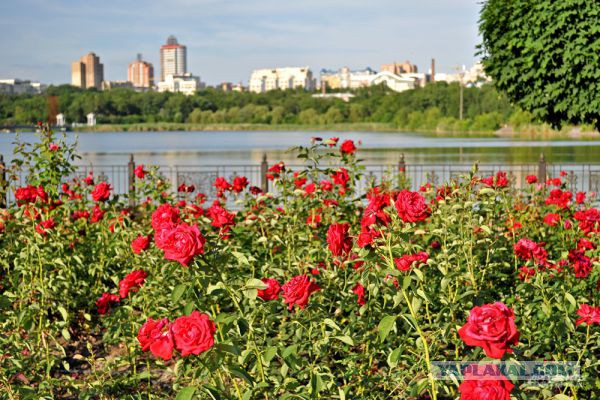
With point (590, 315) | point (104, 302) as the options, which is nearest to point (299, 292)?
point (590, 315)

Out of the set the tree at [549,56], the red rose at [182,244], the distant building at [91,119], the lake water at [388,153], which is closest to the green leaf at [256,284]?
the red rose at [182,244]

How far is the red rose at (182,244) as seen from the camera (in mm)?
2422

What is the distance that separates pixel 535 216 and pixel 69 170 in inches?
174

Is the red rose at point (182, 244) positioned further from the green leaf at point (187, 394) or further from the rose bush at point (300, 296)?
the green leaf at point (187, 394)

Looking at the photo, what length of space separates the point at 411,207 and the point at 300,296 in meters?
0.57

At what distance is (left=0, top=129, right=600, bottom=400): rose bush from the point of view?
261 cm

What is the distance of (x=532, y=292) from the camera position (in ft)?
13.4

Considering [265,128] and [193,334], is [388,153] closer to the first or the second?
[193,334]

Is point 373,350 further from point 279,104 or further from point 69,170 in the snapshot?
point 279,104

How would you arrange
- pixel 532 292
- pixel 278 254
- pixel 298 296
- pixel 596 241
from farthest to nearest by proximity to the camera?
pixel 278 254, pixel 596 241, pixel 532 292, pixel 298 296

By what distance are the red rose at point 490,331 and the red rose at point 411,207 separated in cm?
104

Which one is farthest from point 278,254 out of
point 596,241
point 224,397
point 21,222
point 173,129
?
point 173,129

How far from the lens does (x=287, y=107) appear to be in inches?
3553

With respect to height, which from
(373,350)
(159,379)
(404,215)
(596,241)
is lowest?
(159,379)
